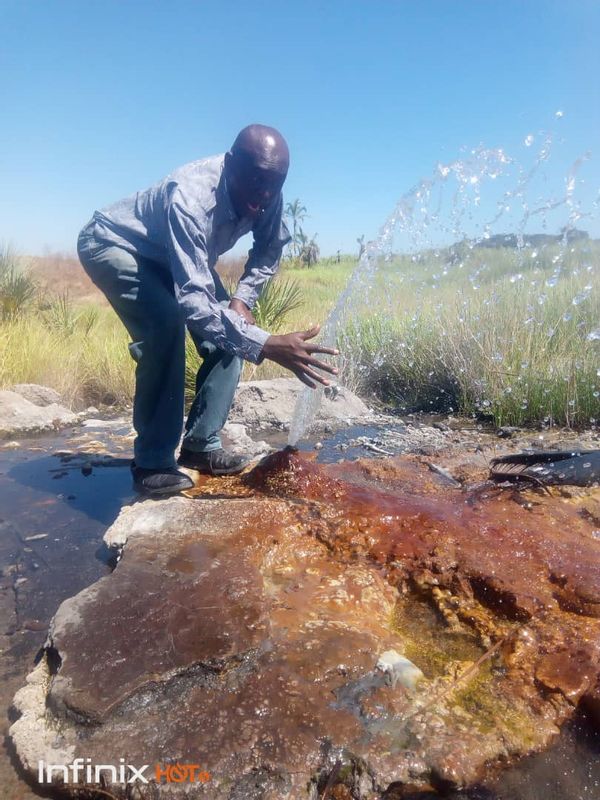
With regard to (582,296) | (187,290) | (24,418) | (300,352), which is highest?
(582,296)

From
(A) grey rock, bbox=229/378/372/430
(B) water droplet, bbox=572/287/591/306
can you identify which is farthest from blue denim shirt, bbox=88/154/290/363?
(B) water droplet, bbox=572/287/591/306

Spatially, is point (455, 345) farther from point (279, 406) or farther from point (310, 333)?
point (310, 333)

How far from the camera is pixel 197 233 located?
232 cm

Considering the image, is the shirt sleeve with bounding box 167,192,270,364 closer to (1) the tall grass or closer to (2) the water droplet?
(1) the tall grass

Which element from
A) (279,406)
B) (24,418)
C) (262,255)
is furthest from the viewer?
(279,406)

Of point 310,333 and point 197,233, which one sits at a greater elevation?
point 197,233

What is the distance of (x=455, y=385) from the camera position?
16.3ft

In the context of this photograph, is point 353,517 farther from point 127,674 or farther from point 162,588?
point 127,674

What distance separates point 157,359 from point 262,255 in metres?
0.94

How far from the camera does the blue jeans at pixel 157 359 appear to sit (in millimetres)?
2602

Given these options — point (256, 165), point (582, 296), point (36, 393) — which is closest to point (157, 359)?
point (256, 165)

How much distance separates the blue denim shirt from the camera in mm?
2299

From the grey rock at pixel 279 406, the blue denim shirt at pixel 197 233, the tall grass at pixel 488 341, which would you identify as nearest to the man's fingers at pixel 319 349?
the blue denim shirt at pixel 197 233

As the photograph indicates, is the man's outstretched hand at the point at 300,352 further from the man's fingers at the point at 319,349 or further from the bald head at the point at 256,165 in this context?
the bald head at the point at 256,165
